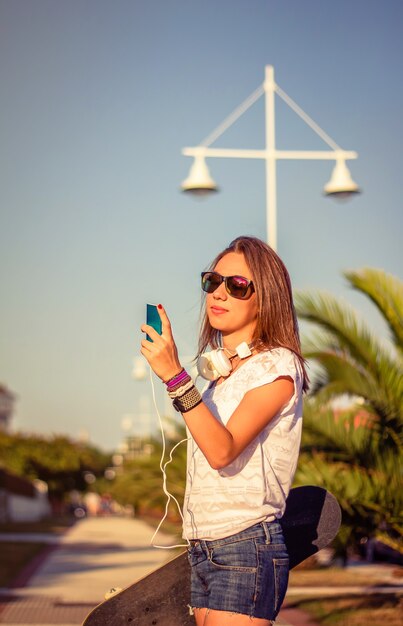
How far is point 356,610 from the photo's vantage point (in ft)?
31.8

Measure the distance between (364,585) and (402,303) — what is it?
4858 mm

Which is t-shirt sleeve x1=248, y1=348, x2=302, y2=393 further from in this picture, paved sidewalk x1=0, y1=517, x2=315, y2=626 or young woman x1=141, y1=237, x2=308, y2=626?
paved sidewalk x1=0, y1=517, x2=315, y2=626

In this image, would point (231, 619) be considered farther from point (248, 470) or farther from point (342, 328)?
point (342, 328)

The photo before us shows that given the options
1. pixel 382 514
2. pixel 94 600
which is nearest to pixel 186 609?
pixel 382 514

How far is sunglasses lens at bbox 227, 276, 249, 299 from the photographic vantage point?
2898 millimetres

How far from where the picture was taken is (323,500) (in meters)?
3.17

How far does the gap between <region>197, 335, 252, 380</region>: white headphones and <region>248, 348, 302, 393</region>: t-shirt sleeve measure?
0.06 m

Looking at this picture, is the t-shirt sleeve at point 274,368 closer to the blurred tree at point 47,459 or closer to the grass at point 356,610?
the grass at point 356,610

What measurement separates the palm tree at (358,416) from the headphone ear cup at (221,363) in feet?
17.5

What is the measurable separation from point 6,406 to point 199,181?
488 ft

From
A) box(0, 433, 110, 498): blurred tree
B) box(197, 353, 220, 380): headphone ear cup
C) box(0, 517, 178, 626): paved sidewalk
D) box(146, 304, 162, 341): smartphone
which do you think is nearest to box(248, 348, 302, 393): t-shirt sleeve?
box(197, 353, 220, 380): headphone ear cup

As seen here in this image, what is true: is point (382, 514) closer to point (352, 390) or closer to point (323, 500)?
point (352, 390)

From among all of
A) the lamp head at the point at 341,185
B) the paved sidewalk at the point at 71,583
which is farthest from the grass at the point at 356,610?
the lamp head at the point at 341,185

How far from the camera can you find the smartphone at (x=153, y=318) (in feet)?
8.67
